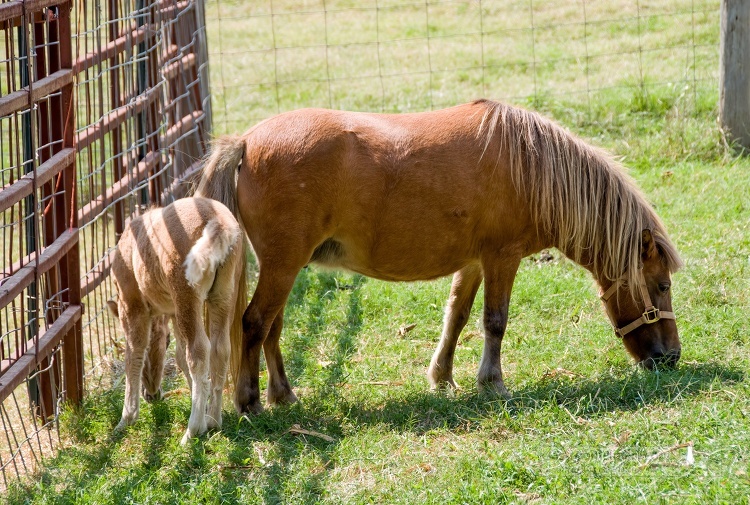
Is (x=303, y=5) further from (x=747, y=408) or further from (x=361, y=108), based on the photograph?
(x=747, y=408)

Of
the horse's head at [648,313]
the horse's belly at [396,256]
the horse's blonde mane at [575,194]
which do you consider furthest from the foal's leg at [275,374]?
the horse's head at [648,313]

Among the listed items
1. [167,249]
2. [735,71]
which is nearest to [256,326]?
[167,249]

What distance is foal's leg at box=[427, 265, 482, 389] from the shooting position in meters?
5.36

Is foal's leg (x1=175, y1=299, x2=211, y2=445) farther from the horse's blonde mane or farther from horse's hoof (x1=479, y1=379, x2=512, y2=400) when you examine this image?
the horse's blonde mane

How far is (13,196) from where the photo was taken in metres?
4.38

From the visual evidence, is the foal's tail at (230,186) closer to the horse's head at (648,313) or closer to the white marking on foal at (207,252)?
the white marking on foal at (207,252)

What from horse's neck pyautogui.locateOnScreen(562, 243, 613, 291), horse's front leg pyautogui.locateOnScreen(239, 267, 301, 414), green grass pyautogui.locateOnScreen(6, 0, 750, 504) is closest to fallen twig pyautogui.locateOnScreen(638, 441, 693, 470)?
green grass pyautogui.locateOnScreen(6, 0, 750, 504)

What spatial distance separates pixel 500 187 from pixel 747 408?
1740mm

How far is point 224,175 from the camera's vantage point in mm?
4891

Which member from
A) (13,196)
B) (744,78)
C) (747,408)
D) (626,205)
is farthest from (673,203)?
(13,196)

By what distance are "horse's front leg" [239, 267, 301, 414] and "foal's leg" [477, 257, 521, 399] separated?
1131 millimetres

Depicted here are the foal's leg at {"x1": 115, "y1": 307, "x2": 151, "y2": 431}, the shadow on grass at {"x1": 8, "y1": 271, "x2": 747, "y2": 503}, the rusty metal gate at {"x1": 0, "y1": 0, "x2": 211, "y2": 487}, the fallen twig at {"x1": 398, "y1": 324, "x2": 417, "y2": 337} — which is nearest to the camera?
the shadow on grass at {"x1": 8, "y1": 271, "x2": 747, "y2": 503}

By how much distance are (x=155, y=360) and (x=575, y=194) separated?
2610 millimetres

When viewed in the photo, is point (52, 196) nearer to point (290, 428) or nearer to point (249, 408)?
point (249, 408)
